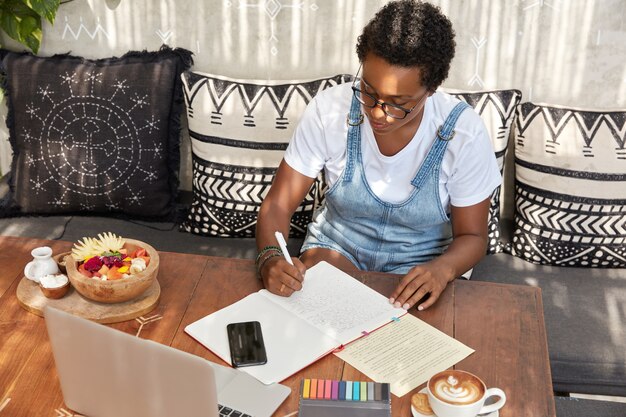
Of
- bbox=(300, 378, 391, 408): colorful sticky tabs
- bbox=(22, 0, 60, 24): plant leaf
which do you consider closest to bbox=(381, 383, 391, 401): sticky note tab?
bbox=(300, 378, 391, 408): colorful sticky tabs

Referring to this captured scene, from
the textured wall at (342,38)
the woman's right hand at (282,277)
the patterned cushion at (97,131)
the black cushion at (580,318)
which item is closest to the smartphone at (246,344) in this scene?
the woman's right hand at (282,277)

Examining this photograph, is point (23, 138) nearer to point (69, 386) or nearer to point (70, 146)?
point (70, 146)

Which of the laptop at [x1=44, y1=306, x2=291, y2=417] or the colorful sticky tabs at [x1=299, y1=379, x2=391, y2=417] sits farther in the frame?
the colorful sticky tabs at [x1=299, y1=379, x2=391, y2=417]

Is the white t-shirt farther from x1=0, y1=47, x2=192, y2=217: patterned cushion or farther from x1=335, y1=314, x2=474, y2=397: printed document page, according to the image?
x1=0, y1=47, x2=192, y2=217: patterned cushion

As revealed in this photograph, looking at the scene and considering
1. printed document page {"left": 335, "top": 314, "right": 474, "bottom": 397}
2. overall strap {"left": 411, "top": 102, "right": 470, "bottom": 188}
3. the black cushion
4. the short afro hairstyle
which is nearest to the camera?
printed document page {"left": 335, "top": 314, "right": 474, "bottom": 397}

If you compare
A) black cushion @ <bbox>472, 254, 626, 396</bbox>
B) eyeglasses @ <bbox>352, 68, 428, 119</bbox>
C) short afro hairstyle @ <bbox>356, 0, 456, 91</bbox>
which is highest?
short afro hairstyle @ <bbox>356, 0, 456, 91</bbox>

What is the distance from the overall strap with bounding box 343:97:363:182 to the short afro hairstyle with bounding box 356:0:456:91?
0.64 feet

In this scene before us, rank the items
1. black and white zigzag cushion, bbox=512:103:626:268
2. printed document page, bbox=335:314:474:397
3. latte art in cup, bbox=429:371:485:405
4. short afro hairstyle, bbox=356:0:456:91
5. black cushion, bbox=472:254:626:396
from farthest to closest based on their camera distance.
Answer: black and white zigzag cushion, bbox=512:103:626:268, black cushion, bbox=472:254:626:396, short afro hairstyle, bbox=356:0:456:91, printed document page, bbox=335:314:474:397, latte art in cup, bbox=429:371:485:405

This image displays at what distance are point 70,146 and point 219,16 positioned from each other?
2.01ft

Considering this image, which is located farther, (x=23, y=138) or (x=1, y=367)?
(x=23, y=138)

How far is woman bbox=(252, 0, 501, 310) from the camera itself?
1580 millimetres

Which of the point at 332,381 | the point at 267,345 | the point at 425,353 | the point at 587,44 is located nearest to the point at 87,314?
the point at 267,345

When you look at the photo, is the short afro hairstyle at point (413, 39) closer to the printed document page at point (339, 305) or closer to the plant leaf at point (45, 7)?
the printed document page at point (339, 305)

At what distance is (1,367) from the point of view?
4.33 feet
